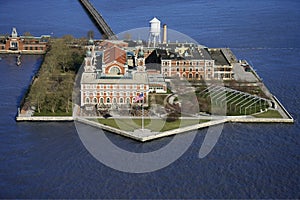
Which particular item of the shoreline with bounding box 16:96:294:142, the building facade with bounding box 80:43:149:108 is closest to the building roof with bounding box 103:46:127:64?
the building facade with bounding box 80:43:149:108

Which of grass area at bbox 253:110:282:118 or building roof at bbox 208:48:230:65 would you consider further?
building roof at bbox 208:48:230:65

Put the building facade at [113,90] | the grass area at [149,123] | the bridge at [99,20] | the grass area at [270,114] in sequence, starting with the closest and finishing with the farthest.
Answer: the grass area at [149,123] → the grass area at [270,114] → the building facade at [113,90] → the bridge at [99,20]

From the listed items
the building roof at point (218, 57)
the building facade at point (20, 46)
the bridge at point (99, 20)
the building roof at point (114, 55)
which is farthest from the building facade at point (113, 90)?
the bridge at point (99, 20)

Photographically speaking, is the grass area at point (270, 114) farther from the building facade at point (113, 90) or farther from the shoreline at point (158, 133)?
the building facade at point (113, 90)

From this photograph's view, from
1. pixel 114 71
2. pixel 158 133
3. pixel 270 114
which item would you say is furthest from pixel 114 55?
pixel 270 114

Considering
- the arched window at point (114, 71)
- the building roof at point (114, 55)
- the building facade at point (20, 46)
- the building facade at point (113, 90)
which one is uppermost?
the building facade at point (20, 46)

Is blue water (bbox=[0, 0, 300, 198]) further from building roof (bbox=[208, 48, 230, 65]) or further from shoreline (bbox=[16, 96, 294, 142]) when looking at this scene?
building roof (bbox=[208, 48, 230, 65])
